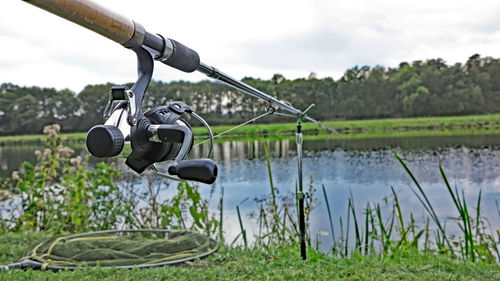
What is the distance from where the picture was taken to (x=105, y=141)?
81 centimetres

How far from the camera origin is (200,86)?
4266mm

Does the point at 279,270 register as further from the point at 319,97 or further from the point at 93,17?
the point at 319,97

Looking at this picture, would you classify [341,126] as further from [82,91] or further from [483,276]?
[483,276]

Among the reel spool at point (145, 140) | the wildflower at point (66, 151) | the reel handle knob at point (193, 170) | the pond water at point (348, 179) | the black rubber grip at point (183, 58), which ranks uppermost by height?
the black rubber grip at point (183, 58)

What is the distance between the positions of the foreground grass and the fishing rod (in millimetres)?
1658

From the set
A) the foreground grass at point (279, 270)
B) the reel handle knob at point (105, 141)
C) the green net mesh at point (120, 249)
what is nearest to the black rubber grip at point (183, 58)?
the reel handle knob at point (105, 141)

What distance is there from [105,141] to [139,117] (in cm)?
11

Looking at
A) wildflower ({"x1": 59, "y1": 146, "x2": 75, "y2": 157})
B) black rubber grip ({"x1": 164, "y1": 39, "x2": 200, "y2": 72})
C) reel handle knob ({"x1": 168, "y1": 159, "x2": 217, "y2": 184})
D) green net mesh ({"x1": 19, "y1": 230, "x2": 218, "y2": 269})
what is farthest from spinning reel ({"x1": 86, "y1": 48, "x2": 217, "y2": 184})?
wildflower ({"x1": 59, "y1": 146, "x2": 75, "y2": 157})

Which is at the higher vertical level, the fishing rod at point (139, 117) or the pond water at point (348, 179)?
the fishing rod at point (139, 117)

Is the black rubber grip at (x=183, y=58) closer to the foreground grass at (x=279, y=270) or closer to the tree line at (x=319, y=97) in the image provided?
the tree line at (x=319, y=97)

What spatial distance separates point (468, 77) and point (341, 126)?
6374 millimetres

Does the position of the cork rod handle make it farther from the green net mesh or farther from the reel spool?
the green net mesh

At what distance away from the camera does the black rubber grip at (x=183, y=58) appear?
105 cm

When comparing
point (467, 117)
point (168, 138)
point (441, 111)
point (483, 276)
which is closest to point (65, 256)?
point (168, 138)
